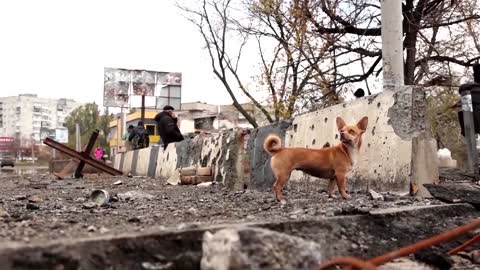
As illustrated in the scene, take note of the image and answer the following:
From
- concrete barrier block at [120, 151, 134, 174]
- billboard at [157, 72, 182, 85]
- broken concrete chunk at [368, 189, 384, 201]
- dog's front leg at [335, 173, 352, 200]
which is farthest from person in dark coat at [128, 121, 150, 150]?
broken concrete chunk at [368, 189, 384, 201]

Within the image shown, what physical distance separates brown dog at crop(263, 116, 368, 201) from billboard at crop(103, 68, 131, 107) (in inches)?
1049

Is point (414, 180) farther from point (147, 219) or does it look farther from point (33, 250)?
point (33, 250)

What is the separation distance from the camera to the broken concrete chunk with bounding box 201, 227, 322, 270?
2807 mm

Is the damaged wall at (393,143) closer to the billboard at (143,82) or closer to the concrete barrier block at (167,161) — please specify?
the concrete barrier block at (167,161)

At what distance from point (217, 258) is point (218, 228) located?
37 cm

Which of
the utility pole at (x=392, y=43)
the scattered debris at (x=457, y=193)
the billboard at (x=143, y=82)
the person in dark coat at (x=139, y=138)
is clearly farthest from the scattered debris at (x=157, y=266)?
the billboard at (x=143, y=82)

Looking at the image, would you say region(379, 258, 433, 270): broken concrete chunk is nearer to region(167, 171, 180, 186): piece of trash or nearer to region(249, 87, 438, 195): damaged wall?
region(249, 87, 438, 195): damaged wall

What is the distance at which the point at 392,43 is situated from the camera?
7.31m

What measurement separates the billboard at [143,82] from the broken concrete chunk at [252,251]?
29.9 metres

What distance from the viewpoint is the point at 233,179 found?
9.55 meters

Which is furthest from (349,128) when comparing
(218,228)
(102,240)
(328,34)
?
(328,34)

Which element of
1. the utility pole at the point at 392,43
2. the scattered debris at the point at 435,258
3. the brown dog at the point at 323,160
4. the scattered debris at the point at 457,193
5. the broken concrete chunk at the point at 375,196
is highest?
the utility pole at the point at 392,43

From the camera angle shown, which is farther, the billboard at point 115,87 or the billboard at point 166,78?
the billboard at point 166,78

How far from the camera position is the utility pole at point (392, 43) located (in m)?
7.17
